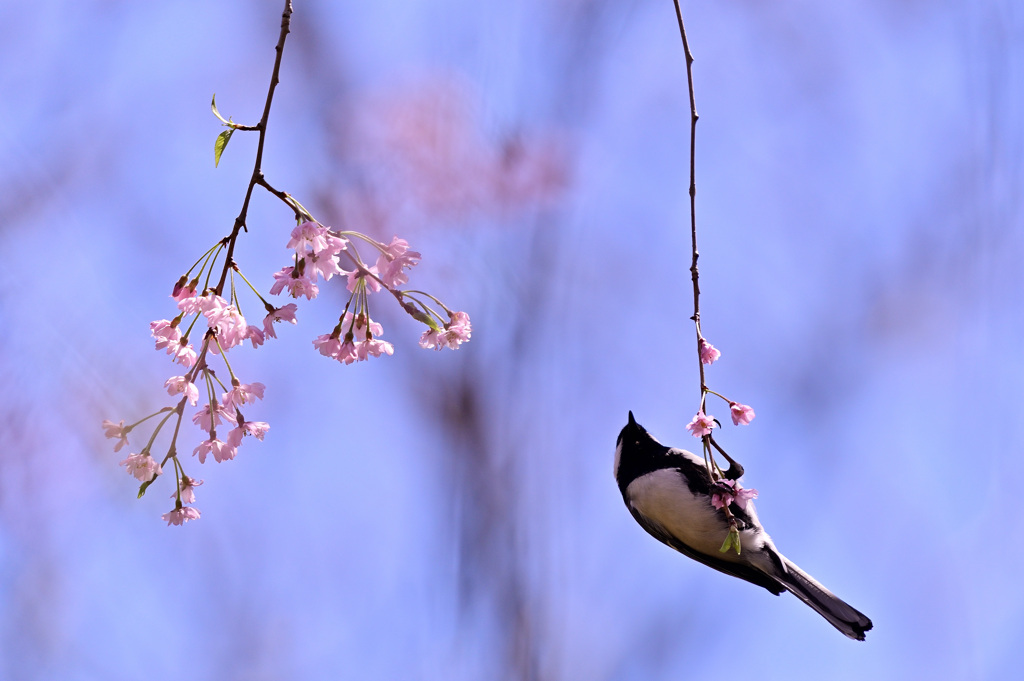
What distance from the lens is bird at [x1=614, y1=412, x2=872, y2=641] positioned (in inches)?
91.1

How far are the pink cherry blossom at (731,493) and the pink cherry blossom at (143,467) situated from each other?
1212mm

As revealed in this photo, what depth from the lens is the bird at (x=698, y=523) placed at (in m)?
2.31

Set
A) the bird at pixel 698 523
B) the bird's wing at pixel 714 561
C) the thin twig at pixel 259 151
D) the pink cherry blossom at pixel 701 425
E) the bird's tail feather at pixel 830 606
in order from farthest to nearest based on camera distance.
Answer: the bird's wing at pixel 714 561, the bird at pixel 698 523, the bird's tail feather at pixel 830 606, the pink cherry blossom at pixel 701 425, the thin twig at pixel 259 151

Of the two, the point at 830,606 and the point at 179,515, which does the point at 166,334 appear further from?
the point at 830,606

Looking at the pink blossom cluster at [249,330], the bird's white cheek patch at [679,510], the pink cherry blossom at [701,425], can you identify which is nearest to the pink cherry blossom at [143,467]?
the pink blossom cluster at [249,330]

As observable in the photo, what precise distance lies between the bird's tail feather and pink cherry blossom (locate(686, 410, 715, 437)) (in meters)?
0.91

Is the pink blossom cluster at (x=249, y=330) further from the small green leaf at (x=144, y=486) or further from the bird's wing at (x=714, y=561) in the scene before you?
the bird's wing at (x=714, y=561)

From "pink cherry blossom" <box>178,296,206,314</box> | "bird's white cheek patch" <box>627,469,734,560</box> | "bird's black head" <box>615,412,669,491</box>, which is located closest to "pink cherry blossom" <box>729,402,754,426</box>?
"bird's white cheek patch" <box>627,469,734,560</box>

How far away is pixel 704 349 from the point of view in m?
1.91

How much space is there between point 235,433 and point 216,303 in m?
0.32

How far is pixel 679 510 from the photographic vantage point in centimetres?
269

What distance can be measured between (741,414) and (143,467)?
4.36 feet

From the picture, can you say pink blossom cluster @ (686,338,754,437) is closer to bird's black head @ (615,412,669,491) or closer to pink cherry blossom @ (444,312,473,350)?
pink cherry blossom @ (444,312,473,350)

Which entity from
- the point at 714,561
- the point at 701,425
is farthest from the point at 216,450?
the point at 714,561
